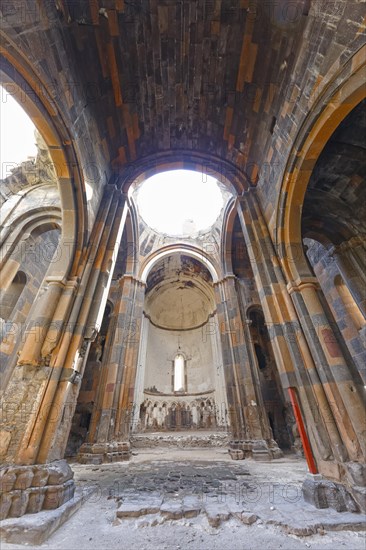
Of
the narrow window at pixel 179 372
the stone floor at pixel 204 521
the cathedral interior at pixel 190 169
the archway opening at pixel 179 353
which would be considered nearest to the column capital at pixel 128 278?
the cathedral interior at pixel 190 169

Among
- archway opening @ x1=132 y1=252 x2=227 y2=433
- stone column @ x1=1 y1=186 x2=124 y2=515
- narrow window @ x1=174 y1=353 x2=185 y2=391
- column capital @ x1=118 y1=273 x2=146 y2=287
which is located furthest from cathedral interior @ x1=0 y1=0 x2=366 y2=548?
narrow window @ x1=174 y1=353 x2=185 y2=391

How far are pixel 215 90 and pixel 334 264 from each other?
5790 mm

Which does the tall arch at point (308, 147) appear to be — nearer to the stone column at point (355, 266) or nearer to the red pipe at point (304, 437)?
the red pipe at point (304, 437)

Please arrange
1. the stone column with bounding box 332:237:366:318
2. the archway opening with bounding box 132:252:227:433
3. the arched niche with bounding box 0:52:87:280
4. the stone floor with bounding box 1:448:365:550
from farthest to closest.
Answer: the archway opening with bounding box 132:252:227:433, the stone column with bounding box 332:237:366:318, the arched niche with bounding box 0:52:87:280, the stone floor with bounding box 1:448:365:550

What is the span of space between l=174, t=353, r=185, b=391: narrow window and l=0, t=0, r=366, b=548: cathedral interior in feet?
31.4

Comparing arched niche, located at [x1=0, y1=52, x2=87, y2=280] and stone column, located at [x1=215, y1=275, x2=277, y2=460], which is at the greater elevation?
arched niche, located at [x1=0, y1=52, x2=87, y2=280]

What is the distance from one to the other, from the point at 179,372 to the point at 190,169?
51.2ft

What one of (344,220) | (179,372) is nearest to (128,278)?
(344,220)

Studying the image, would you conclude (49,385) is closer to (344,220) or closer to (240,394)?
(240,394)

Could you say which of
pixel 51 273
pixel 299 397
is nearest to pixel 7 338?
pixel 51 273

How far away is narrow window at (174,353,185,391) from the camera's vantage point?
1792 cm

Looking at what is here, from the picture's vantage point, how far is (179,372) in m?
18.6

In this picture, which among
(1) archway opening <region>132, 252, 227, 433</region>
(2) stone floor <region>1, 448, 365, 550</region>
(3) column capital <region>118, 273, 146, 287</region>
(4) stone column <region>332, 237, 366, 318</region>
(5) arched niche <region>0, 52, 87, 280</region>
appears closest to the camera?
(2) stone floor <region>1, 448, 365, 550</region>

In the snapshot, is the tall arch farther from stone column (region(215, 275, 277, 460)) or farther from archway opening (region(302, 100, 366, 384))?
stone column (region(215, 275, 277, 460))
